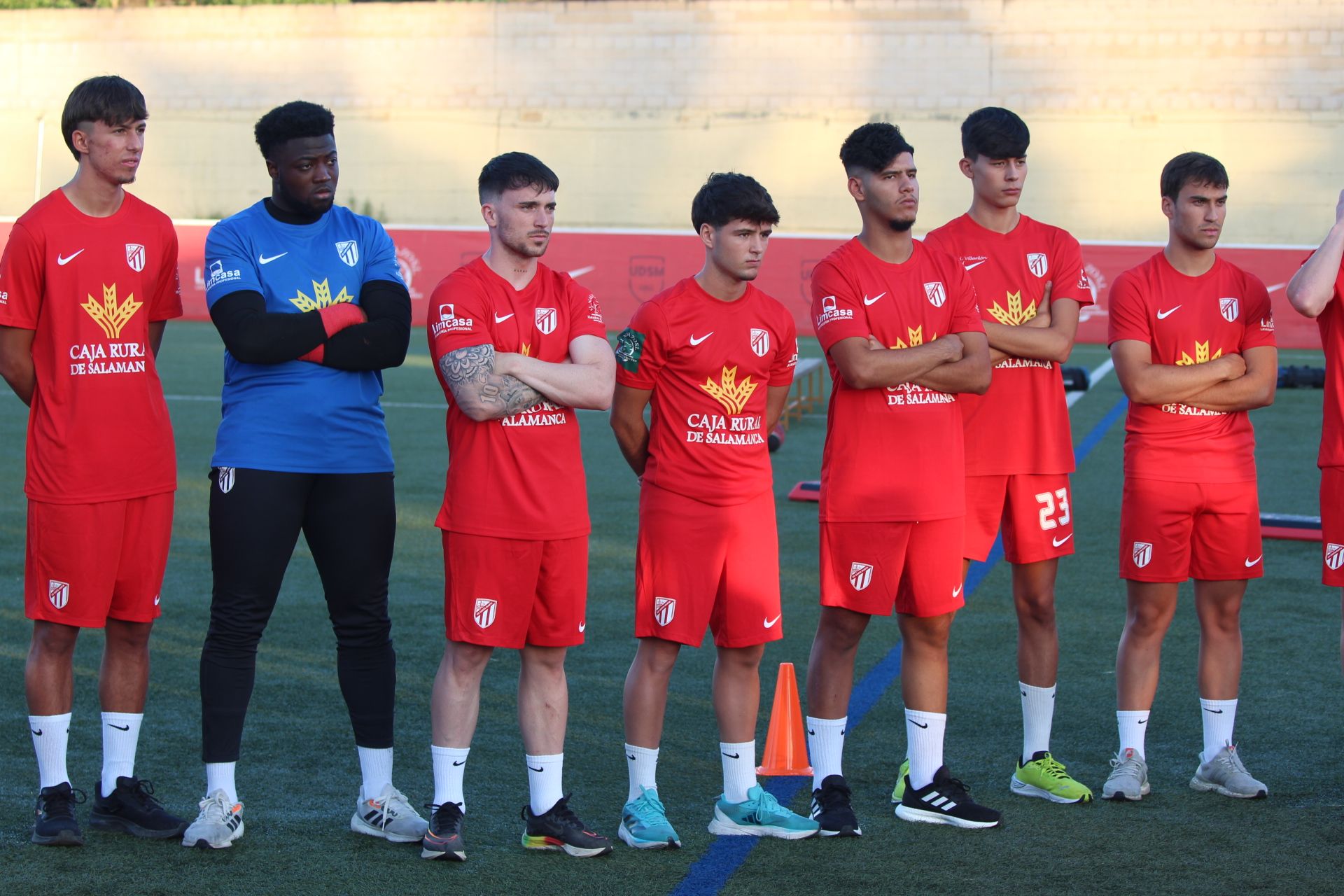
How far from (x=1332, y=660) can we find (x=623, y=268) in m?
21.8

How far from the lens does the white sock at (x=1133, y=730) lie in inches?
205

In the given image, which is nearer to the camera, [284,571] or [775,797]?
[284,571]

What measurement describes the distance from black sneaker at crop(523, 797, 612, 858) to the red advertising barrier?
2209 cm

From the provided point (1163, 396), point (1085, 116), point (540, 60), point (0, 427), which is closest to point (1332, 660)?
point (1163, 396)

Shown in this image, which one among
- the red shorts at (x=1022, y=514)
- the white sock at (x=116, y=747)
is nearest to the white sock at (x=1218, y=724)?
the red shorts at (x=1022, y=514)

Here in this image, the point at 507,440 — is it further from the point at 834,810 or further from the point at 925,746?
the point at 925,746

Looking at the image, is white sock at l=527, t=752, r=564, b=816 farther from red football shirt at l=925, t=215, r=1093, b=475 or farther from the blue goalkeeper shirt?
red football shirt at l=925, t=215, r=1093, b=475

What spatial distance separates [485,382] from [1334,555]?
285 centimetres

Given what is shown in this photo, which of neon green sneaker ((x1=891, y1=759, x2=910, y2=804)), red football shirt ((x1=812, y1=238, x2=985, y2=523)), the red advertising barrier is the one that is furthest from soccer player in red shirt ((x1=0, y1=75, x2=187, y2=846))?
the red advertising barrier

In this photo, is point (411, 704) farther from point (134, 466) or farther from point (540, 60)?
point (540, 60)

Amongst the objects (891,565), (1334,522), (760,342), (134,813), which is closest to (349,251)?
(760,342)

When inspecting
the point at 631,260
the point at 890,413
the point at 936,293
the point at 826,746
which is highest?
the point at 631,260

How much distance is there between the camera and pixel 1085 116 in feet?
104

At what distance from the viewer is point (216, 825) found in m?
4.52
